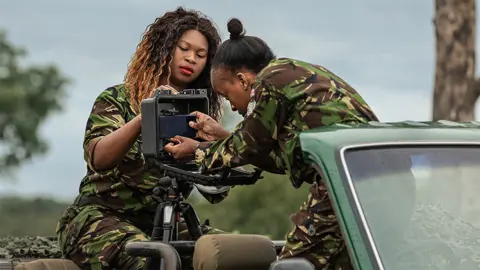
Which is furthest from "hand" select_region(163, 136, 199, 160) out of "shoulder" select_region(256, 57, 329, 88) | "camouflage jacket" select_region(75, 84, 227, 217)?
"camouflage jacket" select_region(75, 84, 227, 217)

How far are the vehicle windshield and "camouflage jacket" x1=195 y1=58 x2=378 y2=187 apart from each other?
0.61 metres

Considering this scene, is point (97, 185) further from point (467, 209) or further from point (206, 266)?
point (467, 209)

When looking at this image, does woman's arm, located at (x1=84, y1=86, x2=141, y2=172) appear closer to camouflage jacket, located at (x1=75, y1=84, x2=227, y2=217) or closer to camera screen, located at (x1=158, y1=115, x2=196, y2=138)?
camouflage jacket, located at (x1=75, y1=84, x2=227, y2=217)

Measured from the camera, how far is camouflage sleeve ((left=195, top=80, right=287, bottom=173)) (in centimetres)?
561

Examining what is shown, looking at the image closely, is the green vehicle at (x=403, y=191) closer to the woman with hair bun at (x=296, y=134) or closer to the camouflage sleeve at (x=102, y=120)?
the woman with hair bun at (x=296, y=134)

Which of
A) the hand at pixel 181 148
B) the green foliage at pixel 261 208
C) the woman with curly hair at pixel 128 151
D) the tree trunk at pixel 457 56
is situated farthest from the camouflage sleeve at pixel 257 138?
the green foliage at pixel 261 208

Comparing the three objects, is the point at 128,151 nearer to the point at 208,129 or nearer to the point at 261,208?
the point at 208,129

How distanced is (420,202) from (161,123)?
177 centimetres

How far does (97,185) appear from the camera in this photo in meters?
7.31

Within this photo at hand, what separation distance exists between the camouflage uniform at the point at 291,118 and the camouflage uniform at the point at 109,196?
1.38 m

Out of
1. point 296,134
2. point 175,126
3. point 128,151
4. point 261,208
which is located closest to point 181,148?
point 175,126

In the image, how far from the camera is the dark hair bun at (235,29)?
6410 mm

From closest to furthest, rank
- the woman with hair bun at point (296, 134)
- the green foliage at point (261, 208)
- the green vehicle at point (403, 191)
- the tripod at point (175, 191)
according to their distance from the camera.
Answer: the green vehicle at point (403, 191)
the woman with hair bun at point (296, 134)
the tripod at point (175, 191)
the green foliage at point (261, 208)

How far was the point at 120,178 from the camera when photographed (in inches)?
287
